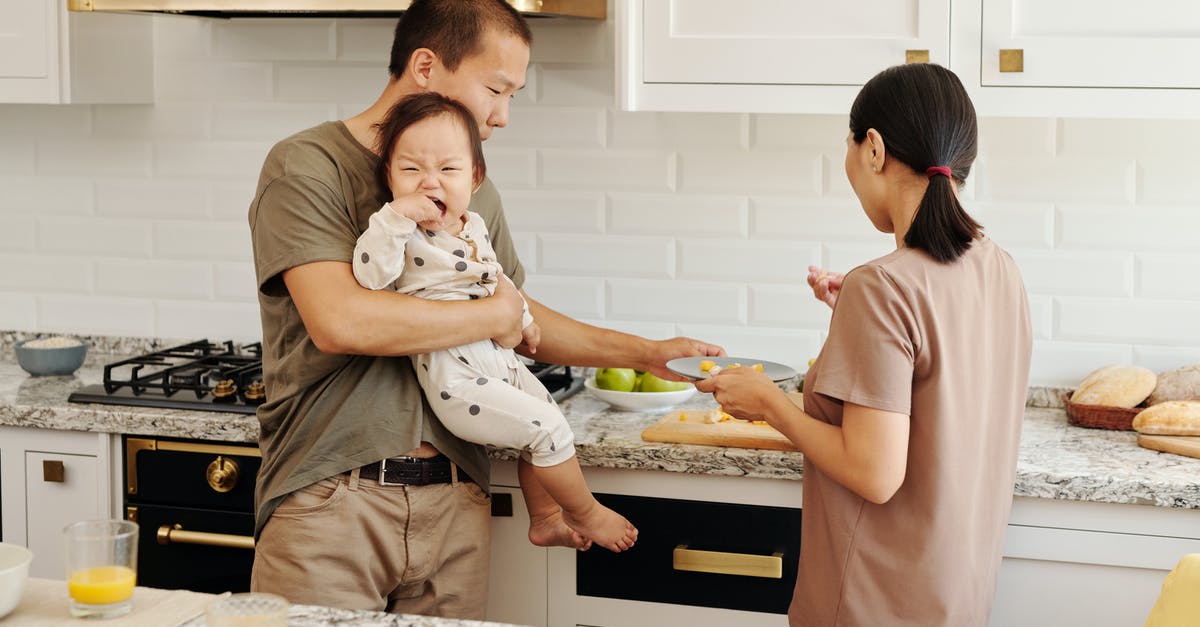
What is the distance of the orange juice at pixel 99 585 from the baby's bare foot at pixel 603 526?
989 mm

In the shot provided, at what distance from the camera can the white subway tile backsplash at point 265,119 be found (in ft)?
10.6

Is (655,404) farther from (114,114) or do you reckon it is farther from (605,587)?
(114,114)

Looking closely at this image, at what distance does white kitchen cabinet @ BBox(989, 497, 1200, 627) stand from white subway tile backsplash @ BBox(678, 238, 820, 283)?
2.92 feet

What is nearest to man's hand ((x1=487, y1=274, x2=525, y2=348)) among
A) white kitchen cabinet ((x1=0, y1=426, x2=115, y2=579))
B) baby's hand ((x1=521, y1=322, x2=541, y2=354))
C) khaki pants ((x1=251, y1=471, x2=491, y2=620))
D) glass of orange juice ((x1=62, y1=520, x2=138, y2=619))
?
baby's hand ((x1=521, y1=322, x2=541, y2=354))

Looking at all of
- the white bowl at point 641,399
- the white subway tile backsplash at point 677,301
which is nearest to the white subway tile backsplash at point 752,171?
the white subway tile backsplash at point 677,301

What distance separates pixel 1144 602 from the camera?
90.0 inches

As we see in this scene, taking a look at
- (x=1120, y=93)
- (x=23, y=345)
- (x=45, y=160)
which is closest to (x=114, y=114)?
(x=45, y=160)

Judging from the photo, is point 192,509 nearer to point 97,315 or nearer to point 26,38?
point 97,315

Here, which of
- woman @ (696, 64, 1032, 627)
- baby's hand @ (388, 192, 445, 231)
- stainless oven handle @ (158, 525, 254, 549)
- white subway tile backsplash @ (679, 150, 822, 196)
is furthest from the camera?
white subway tile backsplash @ (679, 150, 822, 196)

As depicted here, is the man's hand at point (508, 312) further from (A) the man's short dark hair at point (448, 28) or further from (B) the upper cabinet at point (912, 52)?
(B) the upper cabinet at point (912, 52)

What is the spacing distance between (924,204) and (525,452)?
2.82ft

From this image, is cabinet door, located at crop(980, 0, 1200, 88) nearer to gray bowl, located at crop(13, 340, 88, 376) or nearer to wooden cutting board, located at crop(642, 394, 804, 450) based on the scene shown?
wooden cutting board, located at crop(642, 394, 804, 450)

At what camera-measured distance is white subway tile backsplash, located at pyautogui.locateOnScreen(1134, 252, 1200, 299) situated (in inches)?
112

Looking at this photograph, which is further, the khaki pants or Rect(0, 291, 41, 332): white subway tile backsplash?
Rect(0, 291, 41, 332): white subway tile backsplash
